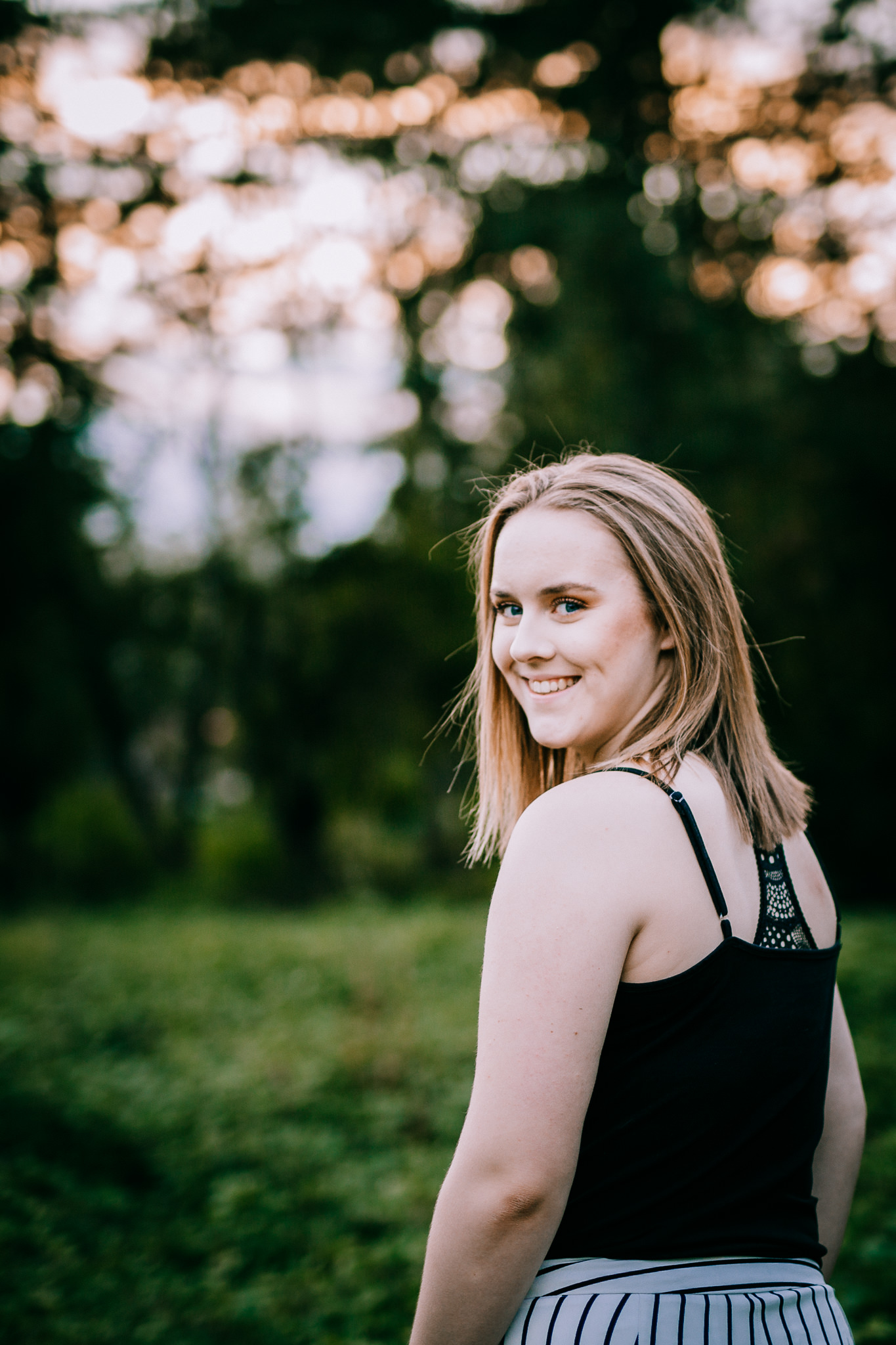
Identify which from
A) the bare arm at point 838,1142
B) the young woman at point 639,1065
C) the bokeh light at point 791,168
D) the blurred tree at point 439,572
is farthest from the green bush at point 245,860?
the young woman at point 639,1065

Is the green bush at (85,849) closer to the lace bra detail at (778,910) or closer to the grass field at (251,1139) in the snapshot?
the grass field at (251,1139)

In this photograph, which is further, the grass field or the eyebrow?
the grass field

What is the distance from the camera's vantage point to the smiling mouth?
134 centimetres

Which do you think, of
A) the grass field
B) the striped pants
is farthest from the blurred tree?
the striped pants

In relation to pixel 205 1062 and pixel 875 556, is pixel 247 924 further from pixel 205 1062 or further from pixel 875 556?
pixel 875 556

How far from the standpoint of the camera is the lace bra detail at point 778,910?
1174 mm

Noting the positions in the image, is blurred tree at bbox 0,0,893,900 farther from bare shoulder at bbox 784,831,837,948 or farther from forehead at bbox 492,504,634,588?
bare shoulder at bbox 784,831,837,948

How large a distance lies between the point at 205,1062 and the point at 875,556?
30.4 feet

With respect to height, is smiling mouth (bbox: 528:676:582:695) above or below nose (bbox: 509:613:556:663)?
below

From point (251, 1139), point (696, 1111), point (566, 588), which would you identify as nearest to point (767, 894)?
point (696, 1111)

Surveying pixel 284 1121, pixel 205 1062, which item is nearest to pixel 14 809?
pixel 205 1062

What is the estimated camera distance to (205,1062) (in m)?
6.08

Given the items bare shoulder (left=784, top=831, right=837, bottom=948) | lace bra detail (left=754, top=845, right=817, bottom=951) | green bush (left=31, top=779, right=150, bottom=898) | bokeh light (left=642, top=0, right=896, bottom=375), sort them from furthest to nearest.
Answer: green bush (left=31, top=779, right=150, bottom=898) → bokeh light (left=642, top=0, right=896, bottom=375) → bare shoulder (left=784, top=831, right=837, bottom=948) → lace bra detail (left=754, top=845, right=817, bottom=951)

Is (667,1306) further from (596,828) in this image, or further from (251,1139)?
(251,1139)
